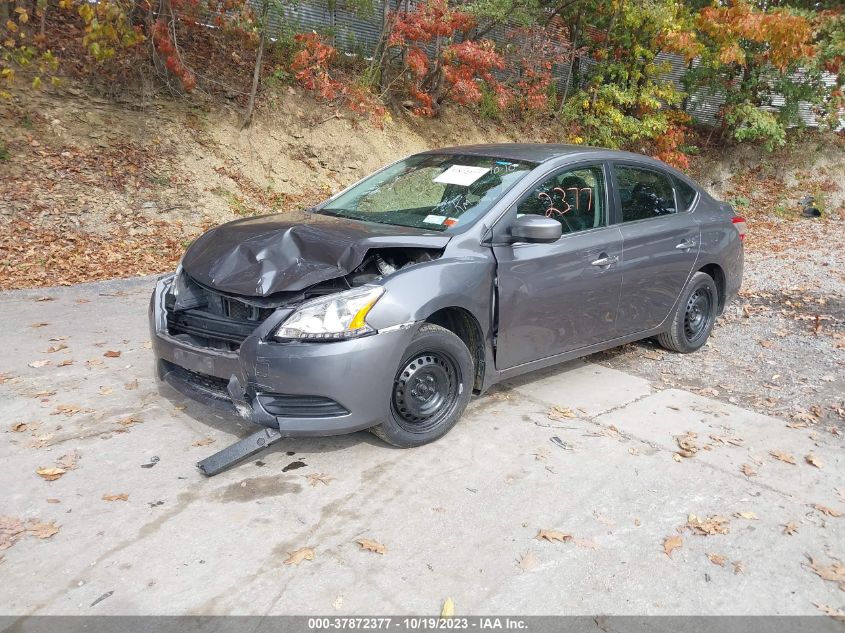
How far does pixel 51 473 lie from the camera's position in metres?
3.90

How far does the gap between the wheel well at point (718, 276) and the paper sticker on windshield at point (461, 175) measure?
239cm

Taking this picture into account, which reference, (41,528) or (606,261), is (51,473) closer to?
(41,528)

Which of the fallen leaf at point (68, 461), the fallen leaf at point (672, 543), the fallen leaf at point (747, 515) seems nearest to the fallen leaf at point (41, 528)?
the fallen leaf at point (68, 461)

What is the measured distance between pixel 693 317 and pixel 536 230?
256cm

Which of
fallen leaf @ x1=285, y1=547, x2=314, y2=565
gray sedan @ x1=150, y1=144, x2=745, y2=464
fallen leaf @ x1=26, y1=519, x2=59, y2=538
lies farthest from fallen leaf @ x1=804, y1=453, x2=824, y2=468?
fallen leaf @ x1=26, y1=519, x2=59, y2=538

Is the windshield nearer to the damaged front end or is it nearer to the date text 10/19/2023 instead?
the damaged front end

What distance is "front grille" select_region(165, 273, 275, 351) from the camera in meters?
4.07

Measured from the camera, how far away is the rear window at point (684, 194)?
605cm

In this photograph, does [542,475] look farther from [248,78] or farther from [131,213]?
[248,78]

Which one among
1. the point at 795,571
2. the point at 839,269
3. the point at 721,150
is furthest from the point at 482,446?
the point at 721,150

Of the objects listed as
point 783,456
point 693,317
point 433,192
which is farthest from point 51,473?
point 693,317

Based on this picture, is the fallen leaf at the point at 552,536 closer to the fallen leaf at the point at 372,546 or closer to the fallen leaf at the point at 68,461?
the fallen leaf at the point at 372,546

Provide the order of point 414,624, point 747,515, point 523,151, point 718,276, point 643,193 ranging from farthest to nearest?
point 718,276 → point 643,193 → point 523,151 → point 747,515 → point 414,624

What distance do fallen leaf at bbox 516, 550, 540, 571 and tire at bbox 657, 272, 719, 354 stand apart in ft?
10.6
